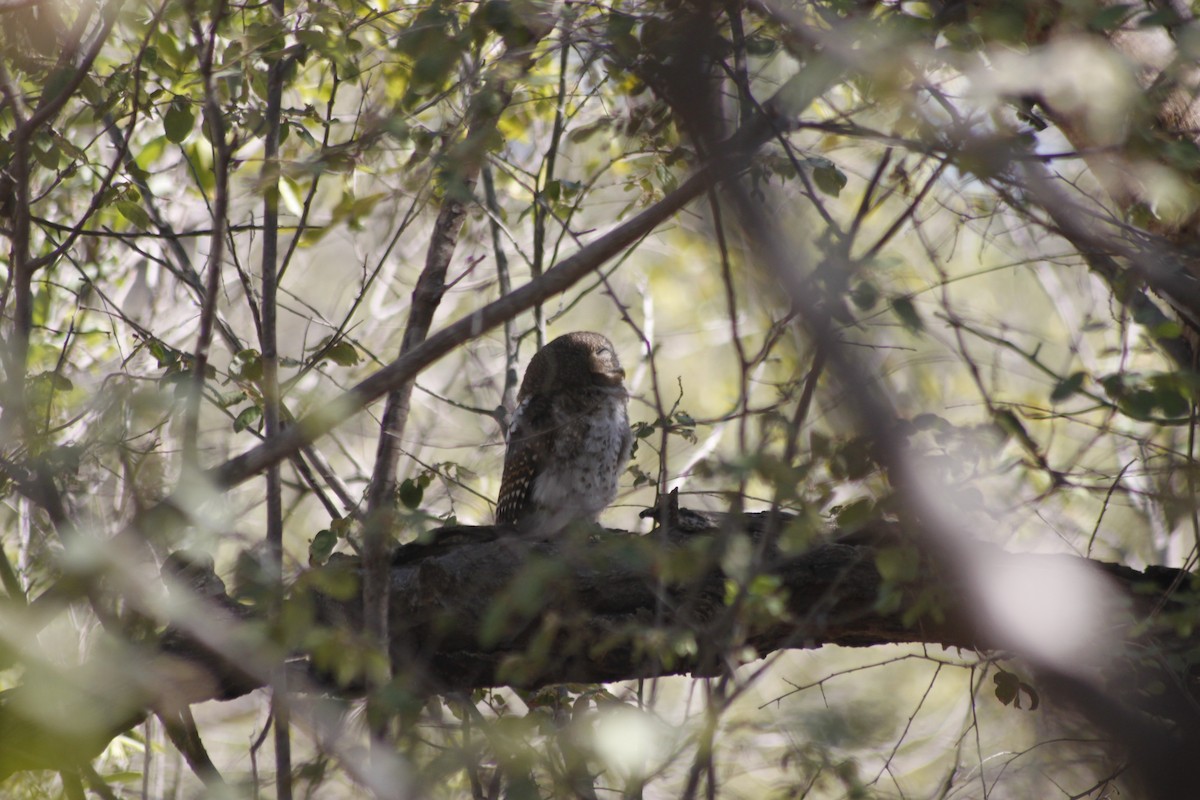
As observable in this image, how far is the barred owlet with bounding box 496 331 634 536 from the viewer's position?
16.2ft

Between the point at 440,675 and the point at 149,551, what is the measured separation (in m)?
1.18

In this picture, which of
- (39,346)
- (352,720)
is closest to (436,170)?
(352,720)

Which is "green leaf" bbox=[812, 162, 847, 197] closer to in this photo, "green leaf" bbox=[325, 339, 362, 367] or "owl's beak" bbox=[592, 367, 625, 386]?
"green leaf" bbox=[325, 339, 362, 367]

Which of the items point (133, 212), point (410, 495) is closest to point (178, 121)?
point (133, 212)

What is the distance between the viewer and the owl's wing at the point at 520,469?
490cm

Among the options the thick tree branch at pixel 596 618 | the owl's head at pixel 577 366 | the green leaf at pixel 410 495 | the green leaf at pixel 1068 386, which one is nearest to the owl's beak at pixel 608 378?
the owl's head at pixel 577 366

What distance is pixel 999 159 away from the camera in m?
1.99

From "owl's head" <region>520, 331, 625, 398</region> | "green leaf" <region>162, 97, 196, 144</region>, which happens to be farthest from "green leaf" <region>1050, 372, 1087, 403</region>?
"owl's head" <region>520, 331, 625, 398</region>

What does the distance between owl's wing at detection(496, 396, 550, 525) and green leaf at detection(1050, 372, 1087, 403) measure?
Answer: 3083mm

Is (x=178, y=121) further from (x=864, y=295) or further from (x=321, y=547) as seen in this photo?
(x=864, y=295)

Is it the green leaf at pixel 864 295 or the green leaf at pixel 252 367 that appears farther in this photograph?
the green leaf at pixel 252 367

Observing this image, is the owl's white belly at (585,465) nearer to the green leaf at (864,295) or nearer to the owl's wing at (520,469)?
the owl's wing at (520,469)

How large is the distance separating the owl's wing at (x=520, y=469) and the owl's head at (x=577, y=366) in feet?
0.36

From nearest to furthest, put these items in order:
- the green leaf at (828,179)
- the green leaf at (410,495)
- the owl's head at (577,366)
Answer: the green leaf at (828,179) < the green leaf at (410,495) < the owl's head at (577,366)
